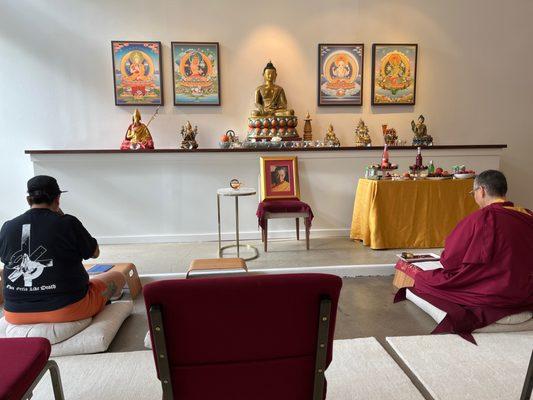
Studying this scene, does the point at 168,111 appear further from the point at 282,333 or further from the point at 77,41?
the point at 282,333

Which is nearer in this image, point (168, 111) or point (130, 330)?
point (130, 330)

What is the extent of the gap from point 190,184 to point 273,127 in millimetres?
1420

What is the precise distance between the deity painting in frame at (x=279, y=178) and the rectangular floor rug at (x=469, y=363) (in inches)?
92.3

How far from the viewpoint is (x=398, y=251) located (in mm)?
3791

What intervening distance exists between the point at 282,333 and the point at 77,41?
5108 millimetres

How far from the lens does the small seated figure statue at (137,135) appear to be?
447 cm

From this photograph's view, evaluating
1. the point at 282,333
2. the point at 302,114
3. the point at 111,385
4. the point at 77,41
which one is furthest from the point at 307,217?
the point at 77,41

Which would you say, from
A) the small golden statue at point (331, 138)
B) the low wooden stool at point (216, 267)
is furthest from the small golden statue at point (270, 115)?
the low wooden stool at point (216, 267)

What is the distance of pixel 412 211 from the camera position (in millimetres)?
3869

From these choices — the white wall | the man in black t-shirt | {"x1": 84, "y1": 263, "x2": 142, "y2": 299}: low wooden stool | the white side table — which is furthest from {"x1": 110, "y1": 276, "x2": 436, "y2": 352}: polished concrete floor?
the white wall

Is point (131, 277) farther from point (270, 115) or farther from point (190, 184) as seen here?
point (270, 115)

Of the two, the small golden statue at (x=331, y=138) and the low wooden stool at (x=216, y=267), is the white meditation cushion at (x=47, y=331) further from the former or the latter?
the small golden statue at (x=331, y=138)

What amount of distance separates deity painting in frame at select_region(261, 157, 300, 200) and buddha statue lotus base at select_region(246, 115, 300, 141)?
72 centimetres

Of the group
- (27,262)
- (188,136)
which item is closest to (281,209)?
(188,136)
